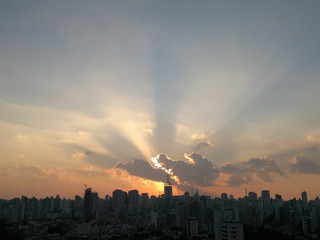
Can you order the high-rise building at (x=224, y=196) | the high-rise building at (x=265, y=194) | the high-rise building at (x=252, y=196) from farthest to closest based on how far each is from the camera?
1. the high-rise building at (x=224, y=196)
2. the high-rise building at (x=252, y=196)
3. the high-rise building at (x=265, y=194)

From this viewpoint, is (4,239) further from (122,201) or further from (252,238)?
(122,201)

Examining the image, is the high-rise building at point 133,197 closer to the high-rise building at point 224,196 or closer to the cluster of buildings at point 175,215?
the cluster of buildings at point 175,215

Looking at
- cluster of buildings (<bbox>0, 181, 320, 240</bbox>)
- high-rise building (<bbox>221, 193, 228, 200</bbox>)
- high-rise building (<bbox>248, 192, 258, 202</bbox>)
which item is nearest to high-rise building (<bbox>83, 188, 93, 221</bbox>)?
cluster of buildings (<bbox>0, 181, 320, 240</bbox>)

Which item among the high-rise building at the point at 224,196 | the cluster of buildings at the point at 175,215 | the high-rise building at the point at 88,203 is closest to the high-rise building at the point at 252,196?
the cluster of buildings at the point at 175,215

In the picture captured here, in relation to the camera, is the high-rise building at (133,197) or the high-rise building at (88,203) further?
the high-rise building at (133,197)

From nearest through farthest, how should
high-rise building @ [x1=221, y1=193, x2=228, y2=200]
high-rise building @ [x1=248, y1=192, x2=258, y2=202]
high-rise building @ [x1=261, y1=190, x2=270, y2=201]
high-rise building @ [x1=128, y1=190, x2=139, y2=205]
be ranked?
→ high-rise building @ [x1=261, y1=190, x2=270, y2=201], high-rise building @ [x1=248, y1=192, x2=258, y2=202], high-rise building @ [x1=221, y1=193, x2=228, y2=200], high-rise building @ [x1=128, y1=190, x2=139, y2=205]

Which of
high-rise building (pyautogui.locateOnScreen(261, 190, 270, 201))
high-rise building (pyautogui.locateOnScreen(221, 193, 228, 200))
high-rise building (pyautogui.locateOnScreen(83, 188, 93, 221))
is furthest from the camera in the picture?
high-rise building (pyautogui.locateOnScreen(221, 193, 228, 200))

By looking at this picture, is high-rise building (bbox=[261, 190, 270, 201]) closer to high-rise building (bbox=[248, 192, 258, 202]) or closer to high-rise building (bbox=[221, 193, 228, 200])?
high-rise building (bbox=[248, 192, 258, 202])

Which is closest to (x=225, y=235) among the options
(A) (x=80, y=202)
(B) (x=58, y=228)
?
(B) (x=58, y=228)

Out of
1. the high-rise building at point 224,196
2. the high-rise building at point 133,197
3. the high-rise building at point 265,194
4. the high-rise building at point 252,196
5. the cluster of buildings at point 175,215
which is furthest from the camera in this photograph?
the high-rise building at point 133,197
